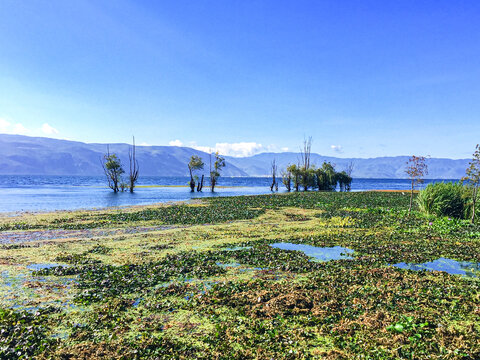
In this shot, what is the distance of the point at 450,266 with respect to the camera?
13.1m

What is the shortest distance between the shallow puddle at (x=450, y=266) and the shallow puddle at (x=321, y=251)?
261cm

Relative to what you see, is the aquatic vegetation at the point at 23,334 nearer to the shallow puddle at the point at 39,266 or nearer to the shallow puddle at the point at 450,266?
the shallow puddle at the point at 39,266

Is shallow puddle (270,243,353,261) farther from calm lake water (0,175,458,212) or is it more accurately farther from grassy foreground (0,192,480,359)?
calm lake water (0,175,458,212)

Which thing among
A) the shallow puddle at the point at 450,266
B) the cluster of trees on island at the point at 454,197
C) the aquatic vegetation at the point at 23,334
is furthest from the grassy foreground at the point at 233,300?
the cluster of trees on island at the point at 454,197

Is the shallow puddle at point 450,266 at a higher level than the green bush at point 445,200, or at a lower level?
lower

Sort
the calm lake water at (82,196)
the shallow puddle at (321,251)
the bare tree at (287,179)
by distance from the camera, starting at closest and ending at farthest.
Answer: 1. the shallow puddle at (321,251)
2. the calm lake water at (82,196)
3. the bare tree at (287,179)

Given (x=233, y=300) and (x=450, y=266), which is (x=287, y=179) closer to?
(x=450, y=266)

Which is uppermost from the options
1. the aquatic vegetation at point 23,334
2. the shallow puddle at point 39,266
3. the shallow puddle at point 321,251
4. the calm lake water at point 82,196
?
the shallow puddle at point 321,251

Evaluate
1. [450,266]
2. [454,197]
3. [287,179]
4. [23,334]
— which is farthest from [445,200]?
[287,179]

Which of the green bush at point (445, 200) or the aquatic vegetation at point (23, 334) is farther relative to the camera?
the green bush at point (445, 200)

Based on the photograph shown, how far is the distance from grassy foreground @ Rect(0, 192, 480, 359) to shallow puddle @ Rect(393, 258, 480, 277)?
53cm

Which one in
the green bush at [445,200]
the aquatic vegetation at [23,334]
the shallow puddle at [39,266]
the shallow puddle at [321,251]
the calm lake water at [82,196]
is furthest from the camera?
the calm lake water at [82,196]

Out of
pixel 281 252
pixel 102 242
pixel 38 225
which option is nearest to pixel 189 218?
pixel 102 242

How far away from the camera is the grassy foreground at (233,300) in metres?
6.71
